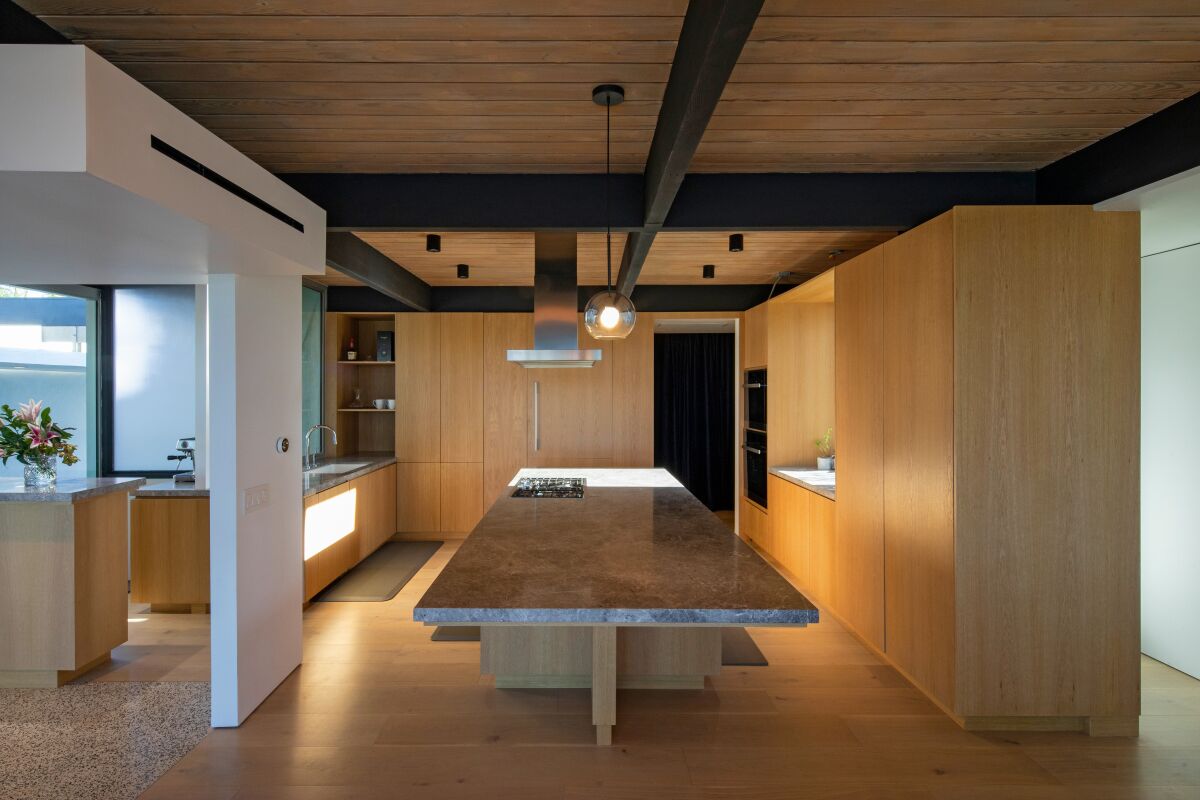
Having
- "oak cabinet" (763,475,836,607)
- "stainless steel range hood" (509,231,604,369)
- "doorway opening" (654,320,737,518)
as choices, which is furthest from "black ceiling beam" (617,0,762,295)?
"doorway opening" (654,320,737,518)

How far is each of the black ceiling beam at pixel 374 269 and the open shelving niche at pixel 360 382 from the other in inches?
21.0

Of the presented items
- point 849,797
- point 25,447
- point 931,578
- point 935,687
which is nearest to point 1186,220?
point 931,578

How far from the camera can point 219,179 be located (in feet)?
7.36

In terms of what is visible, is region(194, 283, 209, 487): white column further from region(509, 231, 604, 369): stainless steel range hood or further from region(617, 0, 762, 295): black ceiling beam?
region(617, 0, 762, 295): black ceiling beam

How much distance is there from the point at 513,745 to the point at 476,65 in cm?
254

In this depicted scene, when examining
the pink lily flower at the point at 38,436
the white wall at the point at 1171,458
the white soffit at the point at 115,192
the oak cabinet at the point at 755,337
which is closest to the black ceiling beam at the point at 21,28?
the white soffit at the point at 115,192

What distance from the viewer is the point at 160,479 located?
4.66 meters

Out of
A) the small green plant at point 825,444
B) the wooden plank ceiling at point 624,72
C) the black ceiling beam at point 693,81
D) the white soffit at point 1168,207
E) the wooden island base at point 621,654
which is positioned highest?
the wooden plank ceiling at point 624,72

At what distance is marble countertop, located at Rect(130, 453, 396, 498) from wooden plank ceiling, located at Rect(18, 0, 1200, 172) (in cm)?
227

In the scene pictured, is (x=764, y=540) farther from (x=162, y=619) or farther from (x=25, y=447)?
(x=25, y=447)

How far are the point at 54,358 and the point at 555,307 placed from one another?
3627mm

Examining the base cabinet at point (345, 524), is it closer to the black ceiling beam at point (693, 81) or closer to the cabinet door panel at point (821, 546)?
the black ceiling beam at point (693, 81)

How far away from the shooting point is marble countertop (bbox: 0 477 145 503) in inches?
122

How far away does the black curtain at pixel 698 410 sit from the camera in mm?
7781
